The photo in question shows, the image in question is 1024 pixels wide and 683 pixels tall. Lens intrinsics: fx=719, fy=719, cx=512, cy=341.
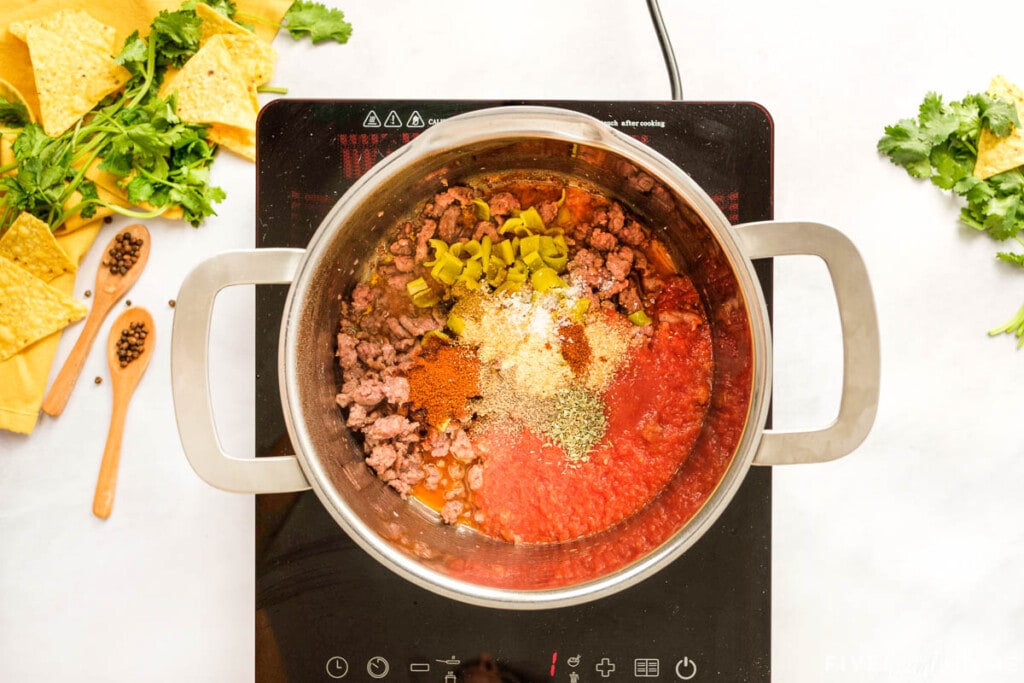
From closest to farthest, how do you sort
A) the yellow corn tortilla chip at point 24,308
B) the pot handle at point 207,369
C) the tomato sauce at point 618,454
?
the pot handle at point 207,369
the tomato sauce at point 618,454
the yellow corn tortilla chip at point 24,308

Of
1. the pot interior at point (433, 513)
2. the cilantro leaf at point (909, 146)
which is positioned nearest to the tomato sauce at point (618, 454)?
the pot interior at point (433, 513)

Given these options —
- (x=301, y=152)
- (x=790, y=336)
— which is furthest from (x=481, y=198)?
(x=790, y=336)

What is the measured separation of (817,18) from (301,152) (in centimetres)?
89

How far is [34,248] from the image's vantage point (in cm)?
115

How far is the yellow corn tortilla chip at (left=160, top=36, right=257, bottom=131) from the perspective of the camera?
114cm

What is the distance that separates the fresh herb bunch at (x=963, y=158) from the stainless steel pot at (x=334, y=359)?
18.3 inches

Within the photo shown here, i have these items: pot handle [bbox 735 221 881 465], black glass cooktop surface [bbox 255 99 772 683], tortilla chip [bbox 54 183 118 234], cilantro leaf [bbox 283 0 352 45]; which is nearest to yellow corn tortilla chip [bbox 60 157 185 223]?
tortilla chip [bbox 54 183 118 234]

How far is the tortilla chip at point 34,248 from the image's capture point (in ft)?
3.73

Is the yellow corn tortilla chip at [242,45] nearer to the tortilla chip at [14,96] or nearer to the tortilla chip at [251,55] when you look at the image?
the tortilla chip at [251,55]

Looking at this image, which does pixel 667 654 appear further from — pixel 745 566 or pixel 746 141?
pixel 746 141

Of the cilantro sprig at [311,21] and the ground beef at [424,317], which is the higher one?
the cilantro sprig at [311,21]

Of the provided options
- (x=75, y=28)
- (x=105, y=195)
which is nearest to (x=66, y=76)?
(x=75, y=28)

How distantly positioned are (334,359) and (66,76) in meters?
0.64

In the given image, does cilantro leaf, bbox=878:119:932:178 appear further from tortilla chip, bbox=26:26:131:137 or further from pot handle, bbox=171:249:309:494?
tortilla chip, bbox=26:26:131:137
